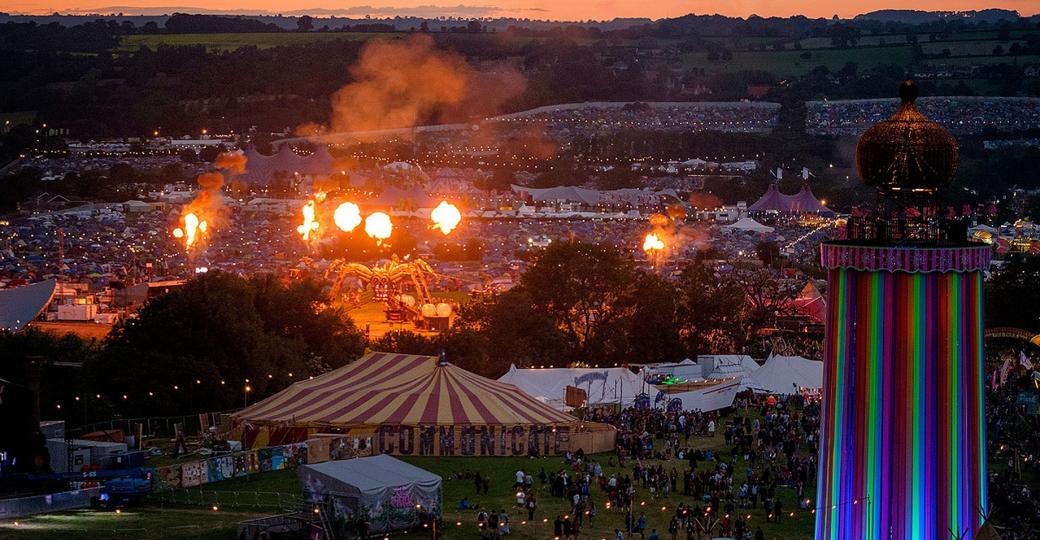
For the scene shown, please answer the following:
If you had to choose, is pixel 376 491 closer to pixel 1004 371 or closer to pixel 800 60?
pixel 1004 371

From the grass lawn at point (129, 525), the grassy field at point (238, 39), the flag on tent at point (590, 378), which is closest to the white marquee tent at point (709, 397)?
the flag on tent at point (590, 378)

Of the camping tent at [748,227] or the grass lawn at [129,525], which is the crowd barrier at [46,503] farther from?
the camping tent at [748,227]

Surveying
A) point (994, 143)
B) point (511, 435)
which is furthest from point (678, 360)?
point (994, 143)

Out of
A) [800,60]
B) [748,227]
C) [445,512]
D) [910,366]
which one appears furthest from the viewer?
[800,60]

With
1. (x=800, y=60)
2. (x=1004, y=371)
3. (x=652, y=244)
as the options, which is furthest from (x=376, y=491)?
(x=800, y=60)

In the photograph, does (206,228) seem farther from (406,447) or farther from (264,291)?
(406,447)

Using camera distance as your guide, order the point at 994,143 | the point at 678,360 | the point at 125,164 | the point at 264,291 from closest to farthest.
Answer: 1. the point at 264,291
2. the point at 678,360
3. the point at 125,164
4. the point at 994,143

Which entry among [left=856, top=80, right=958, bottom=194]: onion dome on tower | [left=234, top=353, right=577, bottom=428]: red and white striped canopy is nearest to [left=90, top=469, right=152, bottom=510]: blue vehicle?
[left=234, top=353, right=577, bottom=428]: red and white striped canopy

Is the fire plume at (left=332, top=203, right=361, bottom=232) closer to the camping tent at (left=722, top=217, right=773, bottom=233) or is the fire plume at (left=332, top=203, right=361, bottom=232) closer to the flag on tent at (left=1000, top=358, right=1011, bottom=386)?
the camping tent at (left=722, top=217, right=773, bottom=233)
